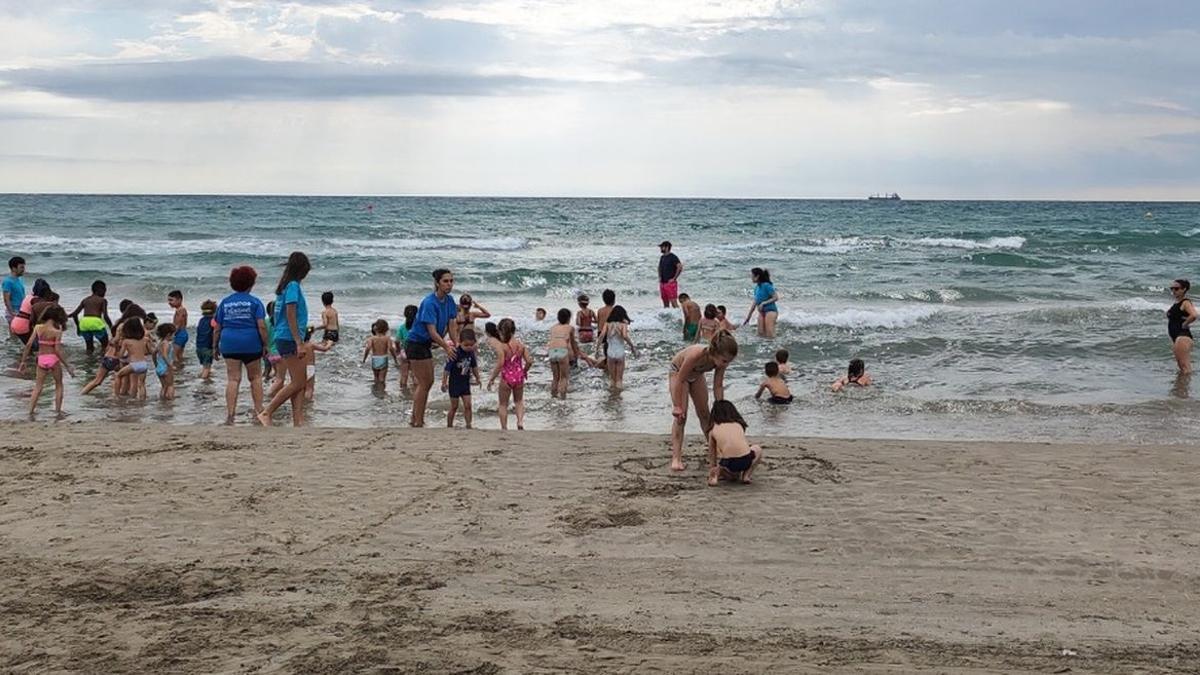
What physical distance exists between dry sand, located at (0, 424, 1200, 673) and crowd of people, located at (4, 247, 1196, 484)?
2.46ft

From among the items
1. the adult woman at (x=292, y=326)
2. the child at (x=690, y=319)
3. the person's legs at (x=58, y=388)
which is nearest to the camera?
the adult woman at (x=292, y=326)

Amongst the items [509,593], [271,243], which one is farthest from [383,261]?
[509,593]

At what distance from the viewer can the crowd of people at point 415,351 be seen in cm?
805

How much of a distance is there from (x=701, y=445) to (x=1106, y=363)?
978 cm

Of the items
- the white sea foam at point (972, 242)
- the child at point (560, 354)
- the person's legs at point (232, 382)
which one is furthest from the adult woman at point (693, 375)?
the white sea foam at point (972, 242)

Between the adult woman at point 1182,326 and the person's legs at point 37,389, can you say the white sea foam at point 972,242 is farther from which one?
the person's legs at point 37,389

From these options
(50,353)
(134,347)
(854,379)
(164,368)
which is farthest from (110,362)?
(854,379)

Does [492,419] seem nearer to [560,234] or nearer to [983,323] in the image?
[983,323]

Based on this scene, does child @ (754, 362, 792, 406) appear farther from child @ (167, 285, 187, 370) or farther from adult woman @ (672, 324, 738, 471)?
child @ (167, 285, 187, 370)

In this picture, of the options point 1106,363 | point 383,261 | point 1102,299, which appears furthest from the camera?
point 383,261

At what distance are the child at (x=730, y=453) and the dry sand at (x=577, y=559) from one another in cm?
12

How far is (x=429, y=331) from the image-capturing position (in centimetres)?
962

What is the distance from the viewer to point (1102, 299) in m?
24.9

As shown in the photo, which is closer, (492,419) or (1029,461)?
(1029,461)
